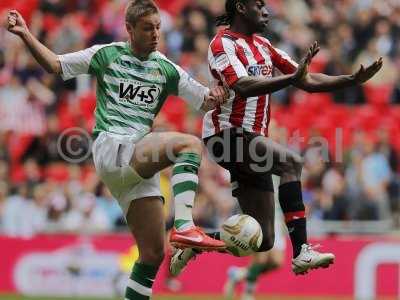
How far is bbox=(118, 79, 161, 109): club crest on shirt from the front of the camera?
9469 mm

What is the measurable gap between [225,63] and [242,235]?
138 centimetres

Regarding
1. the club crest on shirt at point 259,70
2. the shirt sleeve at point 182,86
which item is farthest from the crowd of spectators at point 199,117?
the shirt sleeve at point 182,86

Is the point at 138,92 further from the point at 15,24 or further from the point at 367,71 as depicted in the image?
the point at 367,71

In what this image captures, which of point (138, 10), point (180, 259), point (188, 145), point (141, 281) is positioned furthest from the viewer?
point (180, 259)

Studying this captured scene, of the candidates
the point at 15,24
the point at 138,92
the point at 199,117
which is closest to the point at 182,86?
the point at 138,92

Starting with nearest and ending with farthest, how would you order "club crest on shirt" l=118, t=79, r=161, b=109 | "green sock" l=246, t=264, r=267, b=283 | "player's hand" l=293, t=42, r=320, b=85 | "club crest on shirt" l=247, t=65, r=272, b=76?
1. "player's hand" l=293, t=42, r=320, b=85
2. "club crest on shirt" l=118, t=79, r=161, b=109
3. "club crest on shirt" l=247, t=65, r=272, b=76
4. "green sock" l=246, t=264, r=267, b=283

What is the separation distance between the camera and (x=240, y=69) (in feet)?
31.0

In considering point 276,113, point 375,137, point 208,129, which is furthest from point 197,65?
point 208,129

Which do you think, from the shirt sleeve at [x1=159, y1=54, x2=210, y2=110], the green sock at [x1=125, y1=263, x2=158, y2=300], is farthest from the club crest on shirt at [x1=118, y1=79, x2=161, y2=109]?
the green sock at [x1=125, y1=263, x2=158, y2=300]

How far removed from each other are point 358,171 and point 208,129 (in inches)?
286

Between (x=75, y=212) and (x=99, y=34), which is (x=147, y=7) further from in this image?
(x=99, y=34)

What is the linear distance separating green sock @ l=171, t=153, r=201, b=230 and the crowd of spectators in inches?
237

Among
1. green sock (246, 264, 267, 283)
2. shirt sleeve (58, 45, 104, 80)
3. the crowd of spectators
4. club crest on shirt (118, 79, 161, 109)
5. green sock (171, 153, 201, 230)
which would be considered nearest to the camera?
green sock (171, 153, 201, 230)

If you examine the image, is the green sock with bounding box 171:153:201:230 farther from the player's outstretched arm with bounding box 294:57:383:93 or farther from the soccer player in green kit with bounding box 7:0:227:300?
the player's outstretched arm with bounding box 294:57:383:93
